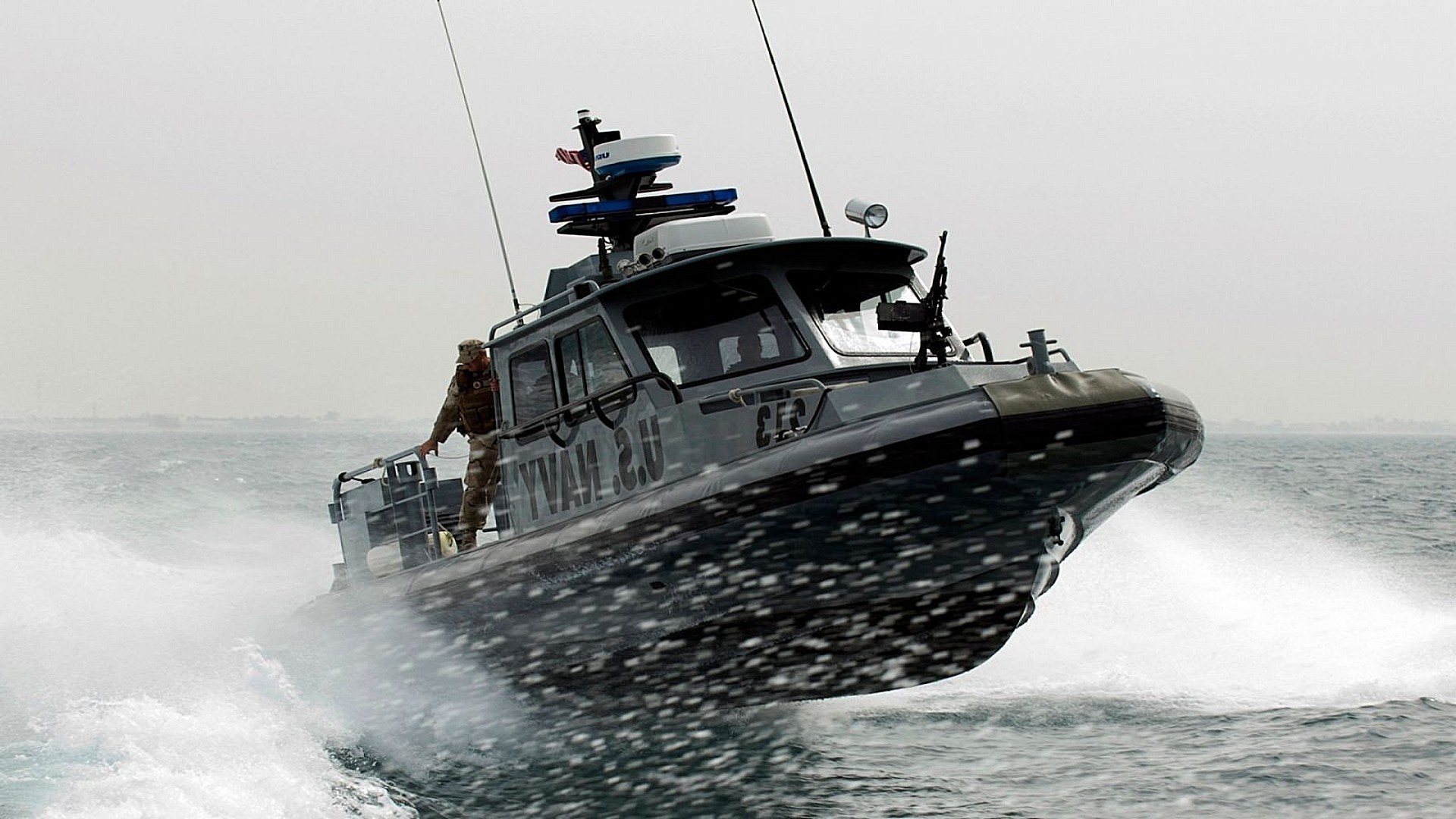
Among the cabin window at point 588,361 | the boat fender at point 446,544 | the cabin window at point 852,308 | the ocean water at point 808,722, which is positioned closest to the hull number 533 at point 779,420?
the cabin window at point 852,308

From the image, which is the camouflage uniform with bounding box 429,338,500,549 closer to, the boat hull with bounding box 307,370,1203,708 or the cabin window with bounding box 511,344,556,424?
the cabin window with bounding box 511,344,556,424

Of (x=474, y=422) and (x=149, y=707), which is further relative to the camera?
(x=474, y=422)

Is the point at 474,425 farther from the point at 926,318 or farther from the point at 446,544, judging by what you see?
the point at 926,318

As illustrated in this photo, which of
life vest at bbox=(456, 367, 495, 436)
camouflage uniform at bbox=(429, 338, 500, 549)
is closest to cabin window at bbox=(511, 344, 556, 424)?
camouflage uniform at bbox=(429, 338, 500, 549)

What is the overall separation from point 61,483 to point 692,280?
21.7 metres

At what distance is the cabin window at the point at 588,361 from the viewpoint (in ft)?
21.9

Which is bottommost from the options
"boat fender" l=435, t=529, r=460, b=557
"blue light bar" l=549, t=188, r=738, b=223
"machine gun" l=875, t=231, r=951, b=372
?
"boat fender" l=435, t=529, r=460, b=557

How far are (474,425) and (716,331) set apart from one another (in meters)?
2.05

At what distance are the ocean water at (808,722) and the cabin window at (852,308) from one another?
207cm

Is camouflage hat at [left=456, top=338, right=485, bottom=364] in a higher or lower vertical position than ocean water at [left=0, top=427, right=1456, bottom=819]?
higher

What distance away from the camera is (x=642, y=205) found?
8.15 metres

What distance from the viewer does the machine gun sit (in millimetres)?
5809

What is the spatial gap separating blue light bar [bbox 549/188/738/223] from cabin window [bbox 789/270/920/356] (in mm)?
1640

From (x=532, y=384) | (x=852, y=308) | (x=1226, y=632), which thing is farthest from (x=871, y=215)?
(x=1226, y=632)
